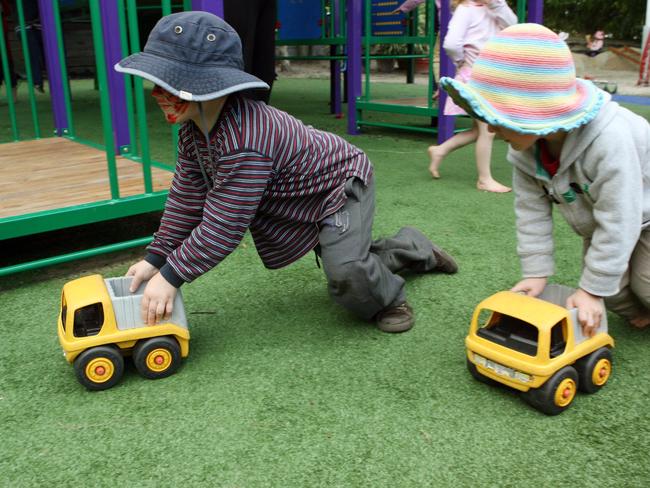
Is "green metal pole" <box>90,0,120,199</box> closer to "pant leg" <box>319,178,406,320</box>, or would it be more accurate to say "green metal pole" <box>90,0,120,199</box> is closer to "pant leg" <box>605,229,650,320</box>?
"pant leg" <box>319,178,406,320</box>

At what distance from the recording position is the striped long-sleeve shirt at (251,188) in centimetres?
155

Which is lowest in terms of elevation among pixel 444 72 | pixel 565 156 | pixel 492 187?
pixel 492 187

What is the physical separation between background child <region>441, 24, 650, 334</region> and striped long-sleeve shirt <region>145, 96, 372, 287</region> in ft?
1.53

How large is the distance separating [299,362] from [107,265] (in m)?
1.06

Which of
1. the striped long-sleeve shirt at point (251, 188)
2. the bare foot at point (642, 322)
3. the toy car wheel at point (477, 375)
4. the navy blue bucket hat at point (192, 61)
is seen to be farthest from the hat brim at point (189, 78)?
the bare foot at point (642, 322)

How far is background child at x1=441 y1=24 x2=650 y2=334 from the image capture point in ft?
4.20

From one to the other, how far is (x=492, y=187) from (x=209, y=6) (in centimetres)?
164

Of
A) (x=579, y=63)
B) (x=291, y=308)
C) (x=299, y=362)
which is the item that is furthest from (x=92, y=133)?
(x=579, y=63)

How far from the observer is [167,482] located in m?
1.20

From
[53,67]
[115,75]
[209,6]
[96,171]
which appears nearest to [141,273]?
[209,6]

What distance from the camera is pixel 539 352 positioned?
1346mm

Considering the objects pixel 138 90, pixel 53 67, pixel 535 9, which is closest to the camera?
pixel 138 90

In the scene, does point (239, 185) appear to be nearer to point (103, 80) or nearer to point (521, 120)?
point (521, 120)

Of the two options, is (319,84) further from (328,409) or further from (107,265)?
(328,409)
